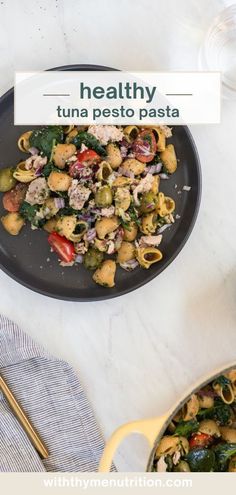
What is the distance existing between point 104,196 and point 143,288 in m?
0.17

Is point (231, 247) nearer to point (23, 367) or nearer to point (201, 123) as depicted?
point (201, 123)

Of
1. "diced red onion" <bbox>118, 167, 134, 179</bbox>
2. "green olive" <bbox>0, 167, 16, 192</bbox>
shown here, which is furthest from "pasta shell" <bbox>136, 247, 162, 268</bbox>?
"green olive" <bbox>0, 167, 16, 192</bbox>

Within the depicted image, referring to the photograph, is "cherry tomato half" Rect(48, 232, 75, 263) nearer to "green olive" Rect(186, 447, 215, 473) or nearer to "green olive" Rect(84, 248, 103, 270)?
"green olive" Rect(84, 248, 103, 270)

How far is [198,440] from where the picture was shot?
3.44 ft

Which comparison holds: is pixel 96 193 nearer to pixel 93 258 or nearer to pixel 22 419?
pixel 93 258

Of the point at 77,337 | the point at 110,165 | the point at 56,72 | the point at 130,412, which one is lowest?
the point at 130,412

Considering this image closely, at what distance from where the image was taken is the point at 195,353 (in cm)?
113

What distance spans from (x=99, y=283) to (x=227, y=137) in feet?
0.98

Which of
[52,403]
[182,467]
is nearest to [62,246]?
[52,403]

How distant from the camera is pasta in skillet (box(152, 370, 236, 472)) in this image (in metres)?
1.03

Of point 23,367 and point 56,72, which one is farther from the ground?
point 56,72

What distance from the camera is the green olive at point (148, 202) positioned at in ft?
3.51

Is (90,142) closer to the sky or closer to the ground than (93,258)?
closer to the sky

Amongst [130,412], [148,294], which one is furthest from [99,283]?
[130,412]
